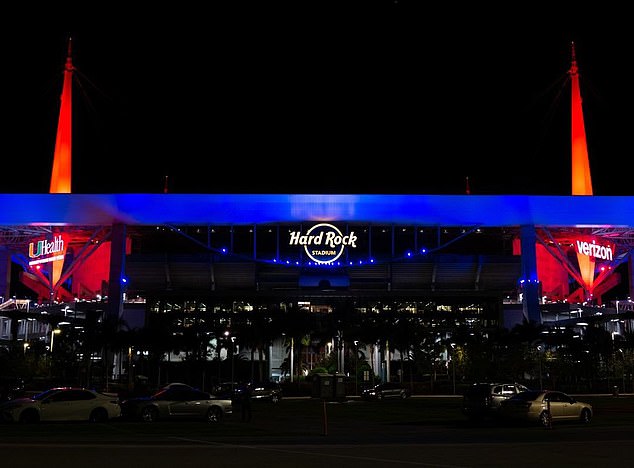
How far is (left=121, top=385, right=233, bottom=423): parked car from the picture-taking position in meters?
30.0

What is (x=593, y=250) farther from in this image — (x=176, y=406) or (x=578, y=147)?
(x=176, y=406)

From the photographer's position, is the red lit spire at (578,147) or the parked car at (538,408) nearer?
the parked car at (538,408)

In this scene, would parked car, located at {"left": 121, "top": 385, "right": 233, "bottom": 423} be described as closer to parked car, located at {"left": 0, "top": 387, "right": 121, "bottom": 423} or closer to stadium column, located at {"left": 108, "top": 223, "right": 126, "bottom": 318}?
parked car, located at {"left": 0, "top": 387, "right": 121, "bottom": 423}

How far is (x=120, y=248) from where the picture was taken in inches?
3305

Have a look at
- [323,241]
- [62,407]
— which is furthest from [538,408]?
[323,241]

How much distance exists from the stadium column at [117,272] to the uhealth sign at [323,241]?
17867mm

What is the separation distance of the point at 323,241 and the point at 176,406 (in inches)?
2352

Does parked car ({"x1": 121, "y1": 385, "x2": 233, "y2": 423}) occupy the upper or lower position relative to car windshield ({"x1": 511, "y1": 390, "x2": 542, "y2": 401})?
lower

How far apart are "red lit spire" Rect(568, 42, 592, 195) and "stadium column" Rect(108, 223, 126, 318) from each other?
50.9m

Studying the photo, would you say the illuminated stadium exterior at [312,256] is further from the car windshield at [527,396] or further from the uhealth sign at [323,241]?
the car windshield at [527,396]

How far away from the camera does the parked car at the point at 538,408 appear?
Answer: 28.0m

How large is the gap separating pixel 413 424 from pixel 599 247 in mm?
64155

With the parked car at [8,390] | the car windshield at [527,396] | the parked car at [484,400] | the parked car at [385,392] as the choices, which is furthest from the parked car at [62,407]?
the parked car at [385,392]

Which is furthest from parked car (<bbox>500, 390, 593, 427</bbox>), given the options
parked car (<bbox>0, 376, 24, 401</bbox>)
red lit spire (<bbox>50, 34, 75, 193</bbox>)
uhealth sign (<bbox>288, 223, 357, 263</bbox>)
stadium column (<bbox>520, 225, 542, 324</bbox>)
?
red lit spire (<bbox>50, 34, 75, 193</bbox>)
